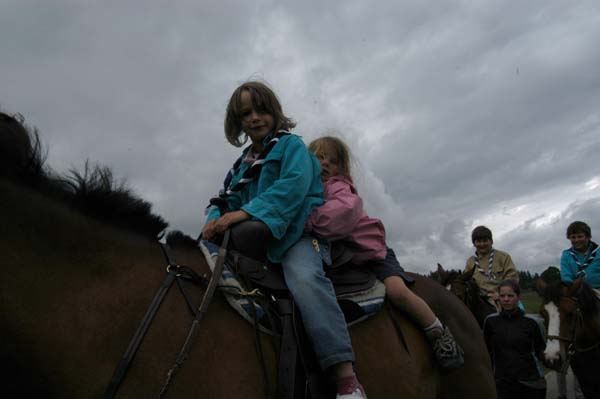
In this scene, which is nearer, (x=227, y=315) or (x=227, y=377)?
(x=227, y=377)

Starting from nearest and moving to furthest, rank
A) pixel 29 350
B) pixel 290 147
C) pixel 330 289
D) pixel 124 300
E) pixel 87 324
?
pixel 29 350 → pixel 87 324 → pixel 124 300 → pixel 330 289 → pixel 290 147

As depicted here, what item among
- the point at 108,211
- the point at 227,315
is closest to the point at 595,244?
the point at 227,315

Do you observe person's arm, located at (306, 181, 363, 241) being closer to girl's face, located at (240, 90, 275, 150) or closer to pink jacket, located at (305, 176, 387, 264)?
pink jacket, located at (305, 176, 387, 264)

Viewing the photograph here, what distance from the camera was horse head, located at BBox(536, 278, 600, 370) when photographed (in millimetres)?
6930

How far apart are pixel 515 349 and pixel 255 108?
567cm

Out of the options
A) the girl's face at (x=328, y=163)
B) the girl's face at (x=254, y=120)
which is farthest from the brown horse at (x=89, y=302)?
the girl's face at (x=328, y=163)

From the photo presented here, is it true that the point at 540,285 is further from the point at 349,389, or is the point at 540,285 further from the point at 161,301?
the point at 161,301

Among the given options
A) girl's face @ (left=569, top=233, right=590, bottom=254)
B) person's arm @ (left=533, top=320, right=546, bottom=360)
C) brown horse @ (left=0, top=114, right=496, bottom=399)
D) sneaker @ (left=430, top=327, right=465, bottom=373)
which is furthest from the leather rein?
girl's face @ (left=569, top=233, right=590, bottom=254)

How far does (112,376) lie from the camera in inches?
77.9

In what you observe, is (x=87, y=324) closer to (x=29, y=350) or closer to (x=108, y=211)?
(x=29, y=350)

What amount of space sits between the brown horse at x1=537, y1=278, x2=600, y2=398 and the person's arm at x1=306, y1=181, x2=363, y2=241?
5.39m

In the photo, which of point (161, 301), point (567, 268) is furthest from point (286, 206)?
point (567, 268)

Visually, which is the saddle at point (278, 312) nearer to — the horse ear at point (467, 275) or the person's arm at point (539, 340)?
the person's arm at point (539, 340)

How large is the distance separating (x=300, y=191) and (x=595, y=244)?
26.0 feet
